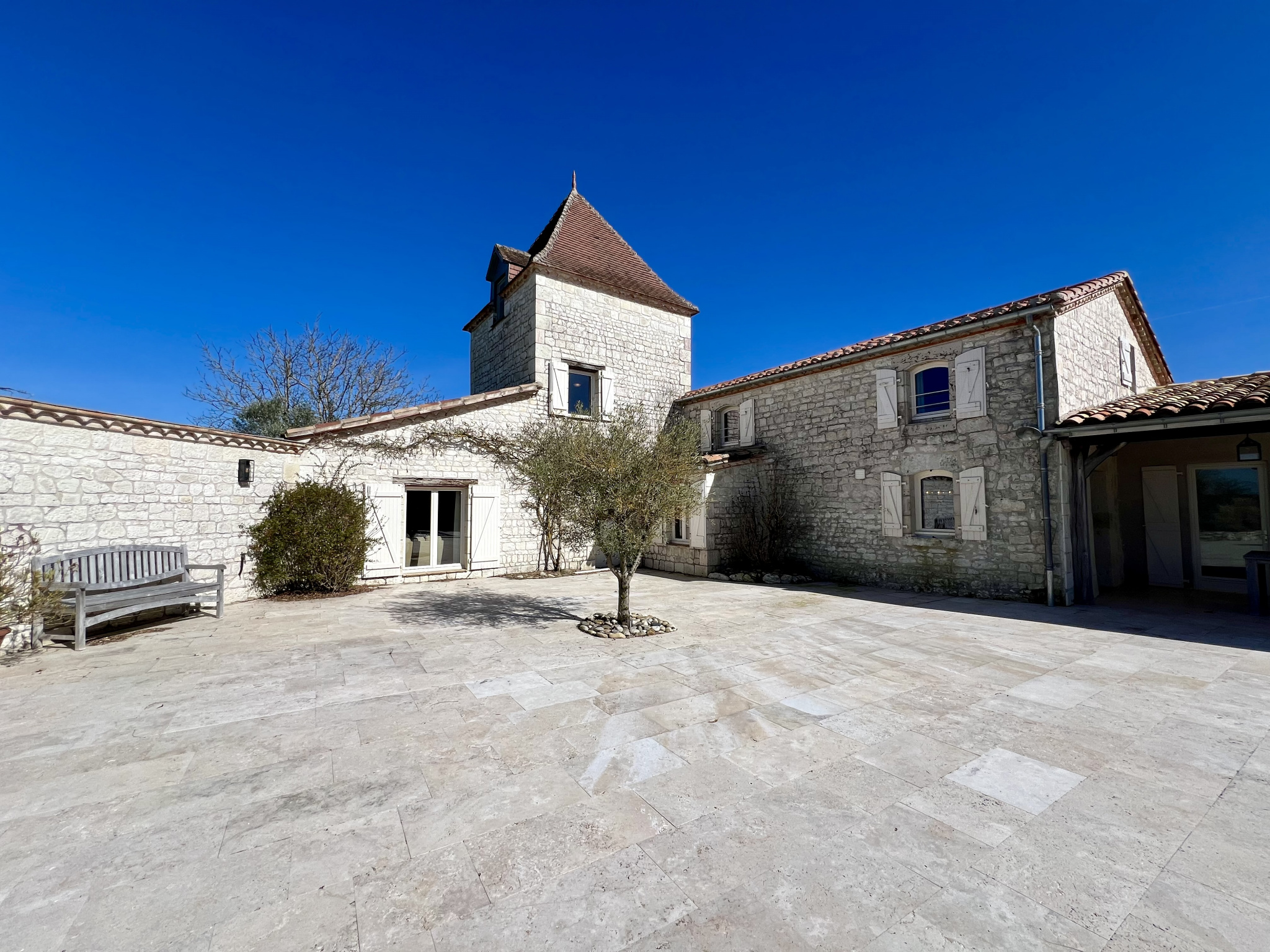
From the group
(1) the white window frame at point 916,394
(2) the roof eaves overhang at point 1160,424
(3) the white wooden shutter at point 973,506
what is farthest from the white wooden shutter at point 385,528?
(2) the roof eaves overhang at point 1160,424

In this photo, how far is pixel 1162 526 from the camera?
9.49m

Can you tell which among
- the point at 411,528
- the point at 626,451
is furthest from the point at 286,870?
the point at 411,528

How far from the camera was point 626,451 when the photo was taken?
5.77m

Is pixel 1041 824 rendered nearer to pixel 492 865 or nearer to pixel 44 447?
pixel 492 865

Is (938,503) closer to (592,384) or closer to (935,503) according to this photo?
(935,503)

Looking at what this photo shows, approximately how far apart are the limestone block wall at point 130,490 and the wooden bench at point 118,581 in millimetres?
322

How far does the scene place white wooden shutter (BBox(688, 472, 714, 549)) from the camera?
10219 millimetres

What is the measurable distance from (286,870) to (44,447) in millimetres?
6294

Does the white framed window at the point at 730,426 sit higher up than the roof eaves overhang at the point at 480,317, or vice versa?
the roof eaves overhang at the point at 480,317

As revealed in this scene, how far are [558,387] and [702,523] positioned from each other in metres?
4.31

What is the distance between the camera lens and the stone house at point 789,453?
6500 millimetres

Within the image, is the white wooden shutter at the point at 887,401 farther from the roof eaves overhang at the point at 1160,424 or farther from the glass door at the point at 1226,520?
the glass door at the point at 1226,520

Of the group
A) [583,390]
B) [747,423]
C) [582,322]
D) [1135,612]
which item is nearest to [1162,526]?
[1135,612]

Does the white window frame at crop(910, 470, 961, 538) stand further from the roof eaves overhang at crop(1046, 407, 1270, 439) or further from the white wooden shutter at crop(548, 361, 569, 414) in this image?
the white wooden shutter at crop(548, 361, 569, 414)
